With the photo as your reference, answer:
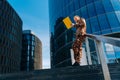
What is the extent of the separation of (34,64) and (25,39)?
12.7 meters

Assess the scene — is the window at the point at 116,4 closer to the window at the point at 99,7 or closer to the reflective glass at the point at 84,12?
the window at the point at 99,7

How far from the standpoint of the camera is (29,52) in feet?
284

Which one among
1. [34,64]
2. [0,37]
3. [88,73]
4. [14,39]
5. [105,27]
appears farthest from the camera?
[34,64]

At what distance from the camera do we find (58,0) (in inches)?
1462

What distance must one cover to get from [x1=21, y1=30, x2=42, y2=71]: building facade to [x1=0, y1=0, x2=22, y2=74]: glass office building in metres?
18.8

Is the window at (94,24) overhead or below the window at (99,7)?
below

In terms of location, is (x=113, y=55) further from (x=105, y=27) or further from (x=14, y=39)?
(x=14, y=39)

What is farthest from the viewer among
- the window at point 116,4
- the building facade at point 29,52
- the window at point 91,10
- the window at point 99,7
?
the building facade at point 29,52

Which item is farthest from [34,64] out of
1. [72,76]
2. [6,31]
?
[72,76]

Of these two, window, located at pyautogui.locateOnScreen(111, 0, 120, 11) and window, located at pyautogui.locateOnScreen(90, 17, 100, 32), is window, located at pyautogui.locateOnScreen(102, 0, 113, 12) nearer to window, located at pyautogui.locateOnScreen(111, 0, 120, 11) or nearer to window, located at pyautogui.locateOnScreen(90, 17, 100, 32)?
window, located at pyautogui.locateOnScreen(111, 0, 120, 11)

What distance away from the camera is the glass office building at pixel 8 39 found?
171 ft

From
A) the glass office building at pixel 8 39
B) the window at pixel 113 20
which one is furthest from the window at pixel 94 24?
the glass office building at pixel 8 39

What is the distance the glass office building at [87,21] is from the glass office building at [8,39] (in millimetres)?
19942

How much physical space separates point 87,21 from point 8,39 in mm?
35907
